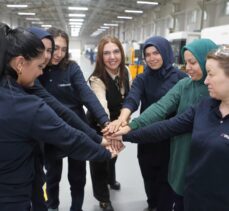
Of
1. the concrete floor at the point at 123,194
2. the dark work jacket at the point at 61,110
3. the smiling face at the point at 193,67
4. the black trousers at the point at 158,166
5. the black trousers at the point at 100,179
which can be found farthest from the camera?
the concrete floor at the point at 123,194

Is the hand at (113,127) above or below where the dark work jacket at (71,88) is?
below

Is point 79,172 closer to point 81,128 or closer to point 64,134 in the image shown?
point 81,128

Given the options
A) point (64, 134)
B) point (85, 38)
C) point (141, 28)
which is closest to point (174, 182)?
point (64, 134)

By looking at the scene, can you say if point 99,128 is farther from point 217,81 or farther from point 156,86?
point 217,81

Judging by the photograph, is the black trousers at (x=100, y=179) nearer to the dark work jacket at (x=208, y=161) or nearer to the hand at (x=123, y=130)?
the hand at (x=123, y=130)

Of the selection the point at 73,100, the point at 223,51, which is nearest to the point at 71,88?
the point at 73,100

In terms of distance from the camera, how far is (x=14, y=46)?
41.6 inches

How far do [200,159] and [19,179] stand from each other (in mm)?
830

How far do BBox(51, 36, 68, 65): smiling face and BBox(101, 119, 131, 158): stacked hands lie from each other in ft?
1.87

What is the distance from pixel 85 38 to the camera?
38969 millimetres

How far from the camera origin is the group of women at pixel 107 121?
1.09 metres

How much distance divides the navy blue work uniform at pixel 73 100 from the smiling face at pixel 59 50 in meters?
0.05

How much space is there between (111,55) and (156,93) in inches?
18.0

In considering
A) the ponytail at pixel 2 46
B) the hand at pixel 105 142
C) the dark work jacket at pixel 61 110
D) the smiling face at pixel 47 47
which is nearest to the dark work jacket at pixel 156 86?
the hand at pixel 105 142
